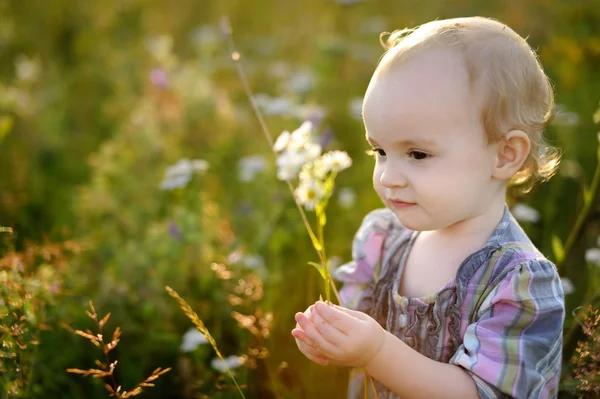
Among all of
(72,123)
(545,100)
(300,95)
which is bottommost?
(72,123)

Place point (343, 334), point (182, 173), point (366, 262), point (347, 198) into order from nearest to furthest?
point (343, 334), point (366, 262), point (182, 173), point (347, 198)

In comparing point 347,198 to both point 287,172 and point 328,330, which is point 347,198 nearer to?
point 287,172

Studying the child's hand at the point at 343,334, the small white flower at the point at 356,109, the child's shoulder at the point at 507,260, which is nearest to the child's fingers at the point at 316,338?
the child's hand at the point at 343,334

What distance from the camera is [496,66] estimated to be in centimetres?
126

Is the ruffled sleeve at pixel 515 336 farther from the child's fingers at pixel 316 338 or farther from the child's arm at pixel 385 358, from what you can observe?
the child's fingers at pixel 316 338

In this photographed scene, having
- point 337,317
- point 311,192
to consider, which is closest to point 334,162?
point 311,192

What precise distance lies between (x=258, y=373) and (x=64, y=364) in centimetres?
59

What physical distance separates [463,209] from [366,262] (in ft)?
1.24

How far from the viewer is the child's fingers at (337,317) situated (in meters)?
1.25

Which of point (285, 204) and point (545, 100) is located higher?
point (545, 100)

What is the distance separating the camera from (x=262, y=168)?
263cm

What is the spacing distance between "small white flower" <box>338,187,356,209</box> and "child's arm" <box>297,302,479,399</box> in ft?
4.40

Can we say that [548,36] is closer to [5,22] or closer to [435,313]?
[435,313]

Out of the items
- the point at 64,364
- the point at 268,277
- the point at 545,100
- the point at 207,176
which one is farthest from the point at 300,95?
the point at 545,100
